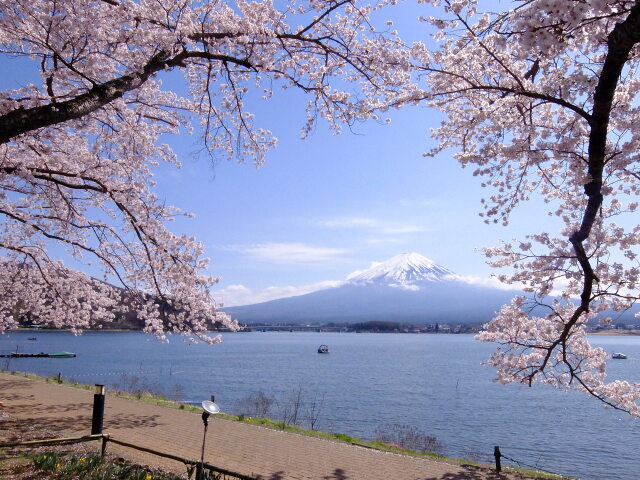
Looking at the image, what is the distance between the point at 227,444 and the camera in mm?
7664

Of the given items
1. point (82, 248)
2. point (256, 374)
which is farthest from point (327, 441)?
point (256, 374)

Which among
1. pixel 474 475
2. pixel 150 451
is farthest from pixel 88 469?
pixel 474 475

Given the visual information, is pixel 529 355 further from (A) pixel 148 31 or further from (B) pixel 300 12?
(A) pixel 148 31

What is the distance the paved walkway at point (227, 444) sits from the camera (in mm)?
6293

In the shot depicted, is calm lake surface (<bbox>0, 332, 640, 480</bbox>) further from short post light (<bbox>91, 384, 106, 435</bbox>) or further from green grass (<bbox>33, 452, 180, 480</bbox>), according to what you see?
green grass (<bbox>33, 452, 180, 480</bbox>)

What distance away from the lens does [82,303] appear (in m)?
9.80

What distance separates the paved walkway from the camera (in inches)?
248

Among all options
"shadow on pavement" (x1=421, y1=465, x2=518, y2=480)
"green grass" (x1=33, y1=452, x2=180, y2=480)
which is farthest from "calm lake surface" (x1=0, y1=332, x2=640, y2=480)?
"shadow on pavement" (x1=421, y1=465, x2=518, y2=480)

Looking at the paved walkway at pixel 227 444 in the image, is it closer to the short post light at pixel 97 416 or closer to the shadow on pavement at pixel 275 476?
the shadow on pavement at pixel 275 476

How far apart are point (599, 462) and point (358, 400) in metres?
11.2

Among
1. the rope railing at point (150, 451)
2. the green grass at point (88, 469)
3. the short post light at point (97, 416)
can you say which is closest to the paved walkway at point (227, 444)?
Answer: the short post light at point (97, 416)

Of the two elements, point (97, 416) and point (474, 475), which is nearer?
point (97, 416)

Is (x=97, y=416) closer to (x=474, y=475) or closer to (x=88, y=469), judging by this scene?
(x=88, y=469)

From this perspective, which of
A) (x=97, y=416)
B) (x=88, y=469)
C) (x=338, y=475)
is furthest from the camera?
(x=97, y=416)
